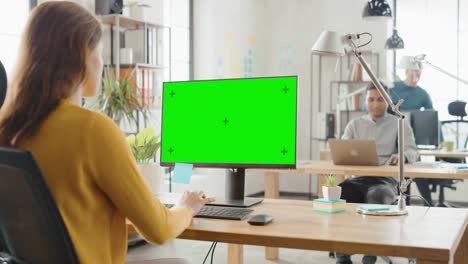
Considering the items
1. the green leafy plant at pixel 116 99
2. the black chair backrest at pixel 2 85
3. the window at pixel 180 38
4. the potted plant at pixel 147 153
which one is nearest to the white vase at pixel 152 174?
the potted plant at pixel 147 153

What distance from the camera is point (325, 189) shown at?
2057mm

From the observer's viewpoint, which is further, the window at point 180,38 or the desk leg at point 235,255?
the window at point 180,38

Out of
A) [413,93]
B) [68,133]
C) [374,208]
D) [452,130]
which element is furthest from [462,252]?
[452,130]

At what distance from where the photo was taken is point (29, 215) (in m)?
1.29

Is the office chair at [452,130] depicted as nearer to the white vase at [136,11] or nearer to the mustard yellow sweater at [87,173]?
the white vase at [136,11]

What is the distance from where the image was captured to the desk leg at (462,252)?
2043 millimetres

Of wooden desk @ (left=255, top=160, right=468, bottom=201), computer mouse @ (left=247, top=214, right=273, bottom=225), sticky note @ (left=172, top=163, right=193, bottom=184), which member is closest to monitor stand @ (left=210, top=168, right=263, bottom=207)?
sticky note @ (left=172, top=163, right=193, bottom=184)

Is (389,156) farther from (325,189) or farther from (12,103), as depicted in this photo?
(12,103)

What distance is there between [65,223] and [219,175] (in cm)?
494

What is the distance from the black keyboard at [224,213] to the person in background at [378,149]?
1709 mm

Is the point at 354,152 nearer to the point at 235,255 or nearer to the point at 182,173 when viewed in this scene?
the point at 235,255

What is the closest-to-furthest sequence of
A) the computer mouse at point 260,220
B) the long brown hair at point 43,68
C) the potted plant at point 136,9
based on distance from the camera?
the long brown hair at point 43,68 < the computer mouse at point 260,220 < the potted plant at point 136,9

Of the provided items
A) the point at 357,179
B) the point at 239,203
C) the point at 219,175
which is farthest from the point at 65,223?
the point at 219,175

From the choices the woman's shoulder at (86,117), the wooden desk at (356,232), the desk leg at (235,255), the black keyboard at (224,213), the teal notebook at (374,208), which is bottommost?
the desk leg at (235,255)
